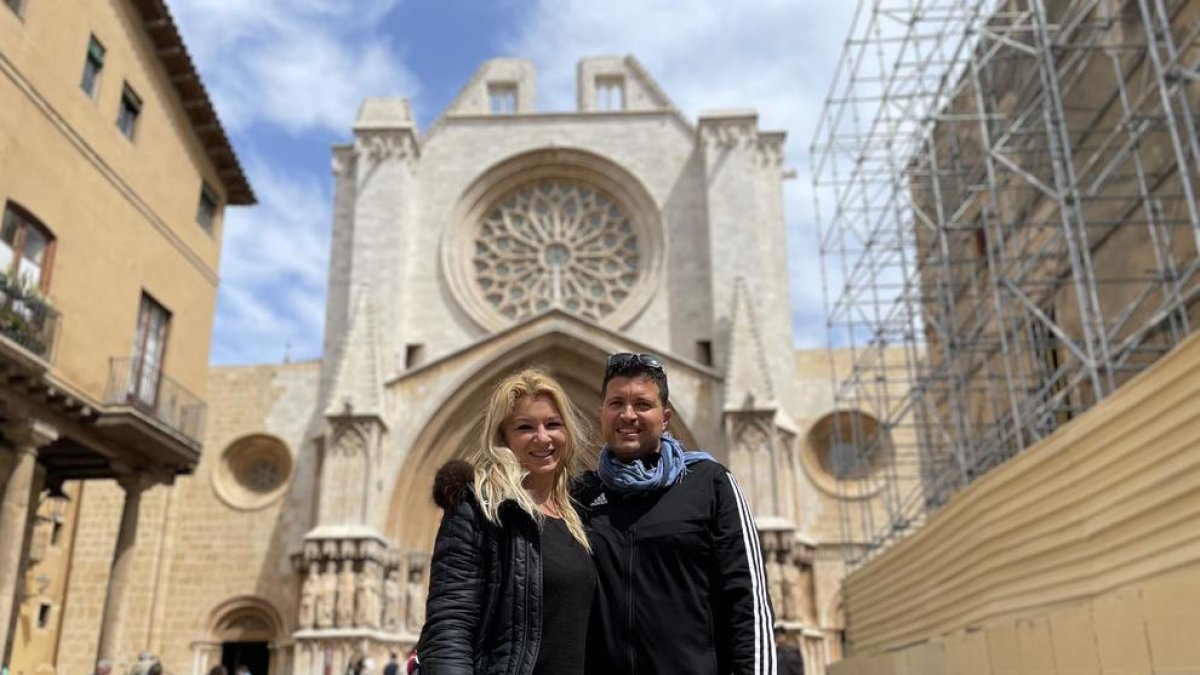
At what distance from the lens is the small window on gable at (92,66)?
483 inches

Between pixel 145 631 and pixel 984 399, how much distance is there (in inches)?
660

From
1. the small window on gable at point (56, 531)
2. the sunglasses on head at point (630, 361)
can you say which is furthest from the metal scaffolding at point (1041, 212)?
the small window on gable at point (56, 531)

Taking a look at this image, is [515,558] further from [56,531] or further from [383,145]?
[383,145]

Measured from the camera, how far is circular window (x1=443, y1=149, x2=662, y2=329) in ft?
74.1

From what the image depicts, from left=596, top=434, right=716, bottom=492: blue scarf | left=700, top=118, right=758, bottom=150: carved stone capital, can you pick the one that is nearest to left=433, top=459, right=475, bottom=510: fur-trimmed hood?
left=596, top=434, right=716, bottom=492: blue scarf

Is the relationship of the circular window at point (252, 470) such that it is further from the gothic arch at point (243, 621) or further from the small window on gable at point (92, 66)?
the small window on gable at point (92, 66)

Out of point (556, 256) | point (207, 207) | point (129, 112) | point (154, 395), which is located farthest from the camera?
point (556, 256)

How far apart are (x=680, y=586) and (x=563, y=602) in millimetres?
292

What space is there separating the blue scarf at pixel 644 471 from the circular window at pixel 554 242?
1950 centimetres

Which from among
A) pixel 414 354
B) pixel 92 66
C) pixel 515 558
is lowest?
pixel 515 558

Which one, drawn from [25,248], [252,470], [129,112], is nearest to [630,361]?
[25,248]

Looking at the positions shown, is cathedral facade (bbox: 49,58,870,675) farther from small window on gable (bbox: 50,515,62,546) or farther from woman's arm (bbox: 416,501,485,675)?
woman's arm (bbox: 416,501,485,675)

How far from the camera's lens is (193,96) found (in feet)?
49.7

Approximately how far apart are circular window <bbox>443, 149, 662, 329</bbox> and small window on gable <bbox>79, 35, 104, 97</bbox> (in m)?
10.3
